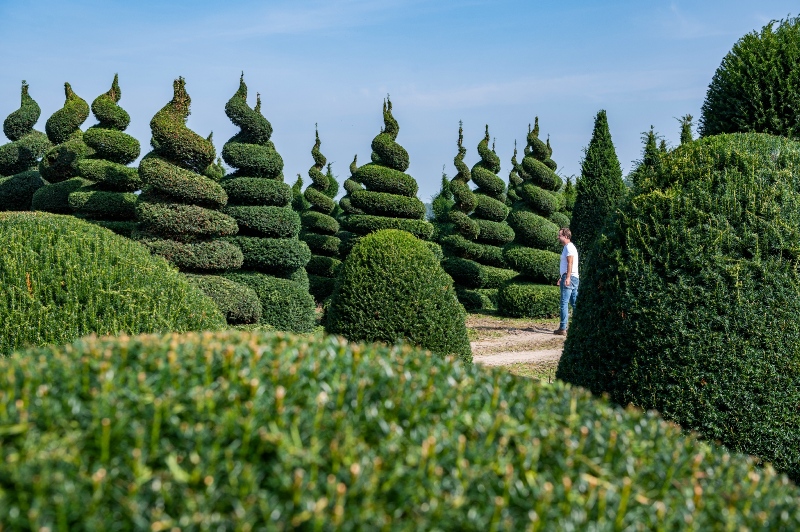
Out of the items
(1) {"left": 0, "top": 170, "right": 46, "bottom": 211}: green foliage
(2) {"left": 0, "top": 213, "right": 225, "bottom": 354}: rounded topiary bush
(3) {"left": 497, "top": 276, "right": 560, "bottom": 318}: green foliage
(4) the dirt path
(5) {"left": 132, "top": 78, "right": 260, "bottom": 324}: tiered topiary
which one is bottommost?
(4) the dirt path

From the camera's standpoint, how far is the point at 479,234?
2384 centimetres

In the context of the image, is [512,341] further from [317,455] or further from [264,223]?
[317,455]

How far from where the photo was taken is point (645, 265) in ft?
17.5

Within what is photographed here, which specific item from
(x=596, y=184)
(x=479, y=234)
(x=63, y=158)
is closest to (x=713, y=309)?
(x=596, y=184)

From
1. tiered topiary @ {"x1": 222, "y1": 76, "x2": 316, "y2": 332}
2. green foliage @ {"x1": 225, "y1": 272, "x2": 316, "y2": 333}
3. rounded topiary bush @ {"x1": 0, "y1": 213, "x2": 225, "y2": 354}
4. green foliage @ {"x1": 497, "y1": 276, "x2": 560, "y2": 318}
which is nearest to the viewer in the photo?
rounded topiary bush @ {"x1": 0, "y1": 213, "x2": 225, "y2": 354}

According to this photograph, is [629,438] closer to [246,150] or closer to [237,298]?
[237,298]

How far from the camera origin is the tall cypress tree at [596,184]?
844 inches

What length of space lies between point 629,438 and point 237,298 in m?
10.8

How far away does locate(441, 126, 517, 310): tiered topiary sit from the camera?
22.5 m

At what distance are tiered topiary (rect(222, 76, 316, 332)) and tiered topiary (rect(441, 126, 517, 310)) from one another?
776 centimetres

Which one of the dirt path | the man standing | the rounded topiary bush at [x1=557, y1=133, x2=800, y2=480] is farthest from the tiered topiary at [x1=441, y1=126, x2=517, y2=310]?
the rounded topiary bush at [x1=557, y1=133, x2=800, y2=480]

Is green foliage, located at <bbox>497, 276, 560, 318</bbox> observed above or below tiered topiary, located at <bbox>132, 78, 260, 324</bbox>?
below

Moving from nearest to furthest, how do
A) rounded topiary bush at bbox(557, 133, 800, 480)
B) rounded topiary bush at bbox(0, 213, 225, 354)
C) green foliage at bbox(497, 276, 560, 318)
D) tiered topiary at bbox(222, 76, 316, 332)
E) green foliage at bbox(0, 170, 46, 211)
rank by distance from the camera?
rounded topiary bush at bbox(557, 133, 800, 480) → rounded topiary bush at bbox(0, 213, 225, 354) → tiered topiary at bbox(222, 76, 316, 332) → green foliage at bbox(497, 276, 560, 318) → green foliage at bbox(0, 170, 46, 211)

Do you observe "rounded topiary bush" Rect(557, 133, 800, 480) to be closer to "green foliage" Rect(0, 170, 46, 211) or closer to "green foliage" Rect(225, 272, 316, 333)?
"green foliage" Rect(225, 272, 316, 333)
